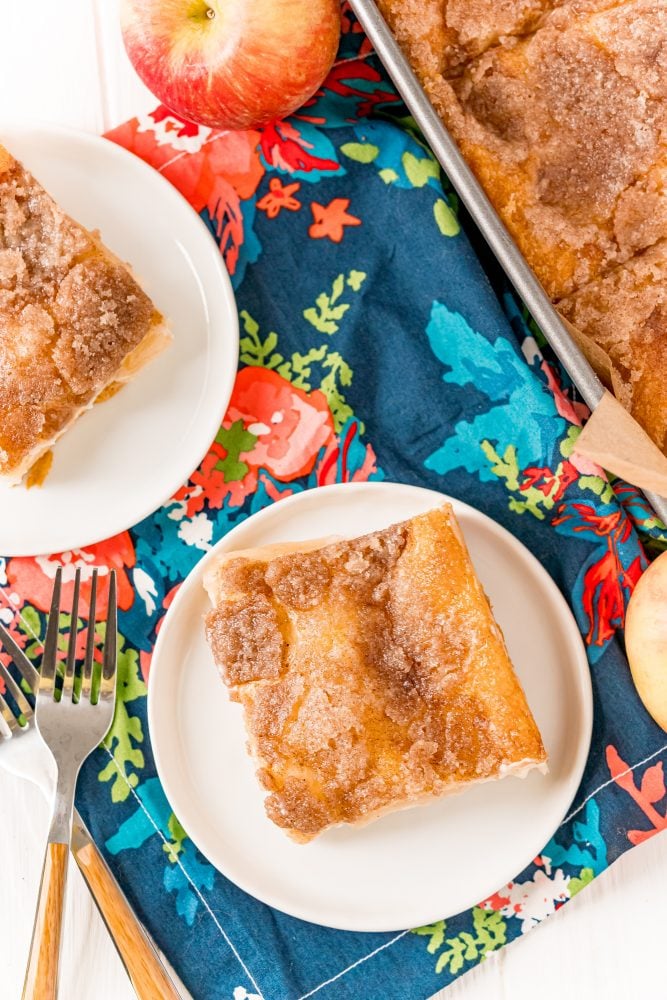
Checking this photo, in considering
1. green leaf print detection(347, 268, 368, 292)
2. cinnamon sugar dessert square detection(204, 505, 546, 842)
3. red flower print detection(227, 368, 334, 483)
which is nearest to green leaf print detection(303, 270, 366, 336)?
green leaf print detection(347, 268, 368, 292)

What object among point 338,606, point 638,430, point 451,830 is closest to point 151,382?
point 338,606

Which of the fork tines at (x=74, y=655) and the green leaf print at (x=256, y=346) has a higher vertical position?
the green leaf print at (x=256, y=346)

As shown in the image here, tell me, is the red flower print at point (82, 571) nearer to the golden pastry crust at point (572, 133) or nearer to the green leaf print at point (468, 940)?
the green leaf print at point (468, 940)

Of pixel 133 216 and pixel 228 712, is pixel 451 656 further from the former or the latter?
pixel 133 216

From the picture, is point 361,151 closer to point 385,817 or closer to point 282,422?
point 282,422

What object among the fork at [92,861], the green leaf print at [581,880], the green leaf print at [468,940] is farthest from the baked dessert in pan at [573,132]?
the fork at [92,861]

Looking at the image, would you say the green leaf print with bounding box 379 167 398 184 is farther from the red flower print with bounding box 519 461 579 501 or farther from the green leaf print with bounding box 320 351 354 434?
the red flower print with bounding box 519 461 579 501
